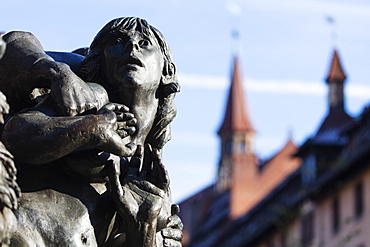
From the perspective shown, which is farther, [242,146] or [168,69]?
[242,146]

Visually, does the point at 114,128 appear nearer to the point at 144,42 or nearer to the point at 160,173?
the point at 160,173

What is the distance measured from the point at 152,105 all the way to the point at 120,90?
0.20 m

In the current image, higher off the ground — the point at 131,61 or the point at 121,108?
the point at 131,61

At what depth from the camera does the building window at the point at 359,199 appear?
56263 millimetres

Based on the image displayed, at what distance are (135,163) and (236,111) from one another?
4722 inches

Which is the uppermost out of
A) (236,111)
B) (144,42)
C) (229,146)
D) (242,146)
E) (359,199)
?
(144,42)

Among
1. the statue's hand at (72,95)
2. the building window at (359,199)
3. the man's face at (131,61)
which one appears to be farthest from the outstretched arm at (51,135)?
the building window at (359,199)

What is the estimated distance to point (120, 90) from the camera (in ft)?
20.9

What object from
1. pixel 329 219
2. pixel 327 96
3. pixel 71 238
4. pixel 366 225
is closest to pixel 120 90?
pixel 71 238

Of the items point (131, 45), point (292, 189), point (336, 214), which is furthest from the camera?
point (292, 189)

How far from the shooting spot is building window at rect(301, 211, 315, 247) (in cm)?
6438

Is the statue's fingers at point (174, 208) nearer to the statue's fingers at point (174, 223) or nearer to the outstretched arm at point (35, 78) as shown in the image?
the statue's fingers at point (174, 223)

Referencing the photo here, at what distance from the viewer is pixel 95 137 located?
5.84 meters

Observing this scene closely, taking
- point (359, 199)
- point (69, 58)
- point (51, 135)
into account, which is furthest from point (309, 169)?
point (51, 135)
